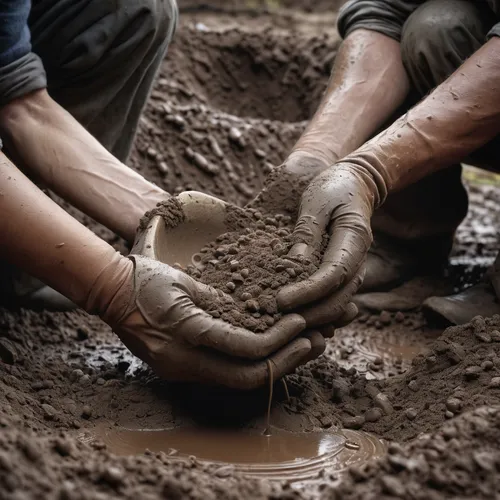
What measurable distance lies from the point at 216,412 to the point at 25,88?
3.83 feet

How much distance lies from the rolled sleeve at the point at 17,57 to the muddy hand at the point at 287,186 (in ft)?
2.57

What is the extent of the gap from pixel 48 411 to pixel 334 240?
898 mm

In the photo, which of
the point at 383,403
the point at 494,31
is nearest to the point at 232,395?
the point at 383,403

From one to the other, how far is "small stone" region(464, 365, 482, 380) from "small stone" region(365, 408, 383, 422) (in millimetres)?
255

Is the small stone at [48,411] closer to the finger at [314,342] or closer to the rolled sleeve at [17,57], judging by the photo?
the finger at [314,342]

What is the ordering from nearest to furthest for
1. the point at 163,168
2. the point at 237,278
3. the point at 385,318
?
the point at 237,278 < the point at 385,318 < the point at 163,168

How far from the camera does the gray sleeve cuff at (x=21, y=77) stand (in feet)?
8.27

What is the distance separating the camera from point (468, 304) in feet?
9.75

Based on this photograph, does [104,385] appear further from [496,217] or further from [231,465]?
[496,217]

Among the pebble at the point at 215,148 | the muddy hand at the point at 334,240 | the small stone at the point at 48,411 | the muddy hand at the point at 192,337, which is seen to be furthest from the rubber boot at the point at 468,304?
the small stone at the point at 48,411

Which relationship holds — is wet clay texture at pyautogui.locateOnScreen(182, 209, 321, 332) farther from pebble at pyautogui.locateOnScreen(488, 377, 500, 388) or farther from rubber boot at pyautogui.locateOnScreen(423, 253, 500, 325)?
rubber boot at pyautogui.locateOnScreen(423, 253, 500, 325)

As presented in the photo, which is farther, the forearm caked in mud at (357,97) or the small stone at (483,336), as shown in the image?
the forearm caked in mud at (357,97)

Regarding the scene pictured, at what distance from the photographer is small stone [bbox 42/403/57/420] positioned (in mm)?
2158

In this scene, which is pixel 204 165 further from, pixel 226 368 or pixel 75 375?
pixel 226 368
